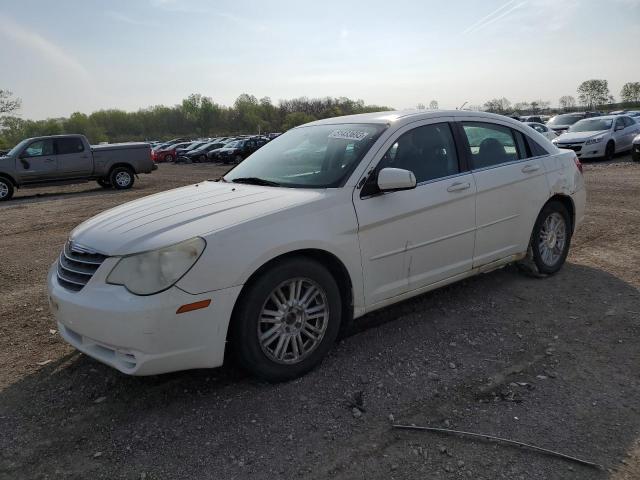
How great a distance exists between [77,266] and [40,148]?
16.0 m

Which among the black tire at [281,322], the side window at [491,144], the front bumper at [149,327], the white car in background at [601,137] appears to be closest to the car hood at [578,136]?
the white car in background at [601,137]

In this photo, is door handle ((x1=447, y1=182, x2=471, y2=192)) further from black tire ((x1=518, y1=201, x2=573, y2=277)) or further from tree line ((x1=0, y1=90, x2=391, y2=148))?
tree line ((x1=0, y1=90, x2=391, y2=148))

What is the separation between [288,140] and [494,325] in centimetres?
231

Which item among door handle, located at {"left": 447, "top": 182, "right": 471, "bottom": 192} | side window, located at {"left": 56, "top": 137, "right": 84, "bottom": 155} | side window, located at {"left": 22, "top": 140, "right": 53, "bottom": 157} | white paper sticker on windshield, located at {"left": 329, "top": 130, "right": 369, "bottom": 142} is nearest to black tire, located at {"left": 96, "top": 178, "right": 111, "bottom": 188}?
side window, located at {"left": 56, "top": 137, "right": 84, "bottom": 155}

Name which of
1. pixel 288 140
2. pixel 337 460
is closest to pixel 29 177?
pixel 288 140

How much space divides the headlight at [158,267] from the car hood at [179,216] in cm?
5

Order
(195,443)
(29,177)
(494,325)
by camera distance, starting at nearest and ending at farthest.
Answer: (195,443) → (494,325) → (29,177)

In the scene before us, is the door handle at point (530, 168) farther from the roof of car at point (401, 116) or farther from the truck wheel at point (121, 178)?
the truck wheel at point (121, 178)

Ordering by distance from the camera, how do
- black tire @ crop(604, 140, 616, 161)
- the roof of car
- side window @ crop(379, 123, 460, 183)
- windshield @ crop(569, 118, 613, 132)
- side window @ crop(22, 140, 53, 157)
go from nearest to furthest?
side window @ crop(379, 123, 460, 183) → the roof of car → side window @ crop(22, 140, 53, 157) → black tire @ crop(604, 140, 616, 161) → windshield @ crop(569, 118, 613, 132)

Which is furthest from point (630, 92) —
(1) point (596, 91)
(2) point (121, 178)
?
(2) point (121, 178)

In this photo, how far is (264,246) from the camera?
10.4 feet

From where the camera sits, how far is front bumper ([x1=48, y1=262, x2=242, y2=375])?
9.58 ft

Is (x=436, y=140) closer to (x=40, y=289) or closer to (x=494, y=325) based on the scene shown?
(x=494, y=325)

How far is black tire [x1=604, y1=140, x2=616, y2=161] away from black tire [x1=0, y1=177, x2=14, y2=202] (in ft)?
64.5
